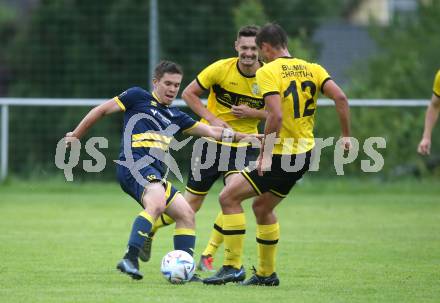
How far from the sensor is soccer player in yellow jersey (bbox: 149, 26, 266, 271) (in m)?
9.02

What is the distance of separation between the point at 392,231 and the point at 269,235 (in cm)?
444

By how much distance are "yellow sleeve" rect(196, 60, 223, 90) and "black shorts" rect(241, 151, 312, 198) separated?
5.82 ft

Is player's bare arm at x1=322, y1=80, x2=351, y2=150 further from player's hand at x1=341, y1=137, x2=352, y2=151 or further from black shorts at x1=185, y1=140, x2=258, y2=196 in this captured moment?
black shorts at x1=185, y1=140, x2=258, y2=196

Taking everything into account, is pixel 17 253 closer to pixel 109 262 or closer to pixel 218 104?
pixel 109 262

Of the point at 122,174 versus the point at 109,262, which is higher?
the point at 122,174

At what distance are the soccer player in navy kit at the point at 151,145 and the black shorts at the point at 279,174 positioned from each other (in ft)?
2.10

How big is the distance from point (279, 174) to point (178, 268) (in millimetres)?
1051

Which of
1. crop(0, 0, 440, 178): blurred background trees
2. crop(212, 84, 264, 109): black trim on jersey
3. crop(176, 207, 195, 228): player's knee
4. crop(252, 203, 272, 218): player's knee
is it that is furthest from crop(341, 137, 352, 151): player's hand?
crop(0, 0, 440, 178): blurred background trees

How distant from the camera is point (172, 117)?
828 centimetres

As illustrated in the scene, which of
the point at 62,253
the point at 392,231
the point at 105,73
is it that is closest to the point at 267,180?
the point at 62,253

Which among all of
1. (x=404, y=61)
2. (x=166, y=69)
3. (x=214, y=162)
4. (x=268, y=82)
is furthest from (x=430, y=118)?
(x=404, y=61)

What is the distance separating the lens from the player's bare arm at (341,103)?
764 centimetres

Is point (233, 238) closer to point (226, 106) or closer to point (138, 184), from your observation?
point (138, 184)

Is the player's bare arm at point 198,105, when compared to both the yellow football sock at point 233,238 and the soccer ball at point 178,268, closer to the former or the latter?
the yellow football sock at point 233,238
